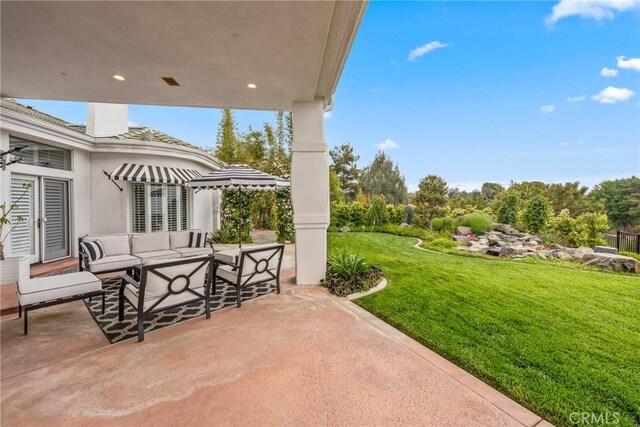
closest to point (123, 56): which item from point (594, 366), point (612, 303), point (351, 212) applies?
point (594, 366)

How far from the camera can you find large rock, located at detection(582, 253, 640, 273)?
6.70m

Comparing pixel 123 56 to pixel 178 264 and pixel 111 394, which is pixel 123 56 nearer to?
pixel 178 264

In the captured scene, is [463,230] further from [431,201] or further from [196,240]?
[196,240]

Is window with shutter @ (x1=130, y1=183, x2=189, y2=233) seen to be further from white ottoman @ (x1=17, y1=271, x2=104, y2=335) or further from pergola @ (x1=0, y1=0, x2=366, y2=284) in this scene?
white ottoman @ (x1=17, y1=271, x2=104, y2=335)

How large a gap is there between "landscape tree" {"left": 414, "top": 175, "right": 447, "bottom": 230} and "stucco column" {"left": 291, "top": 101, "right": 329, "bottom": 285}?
11.7 m

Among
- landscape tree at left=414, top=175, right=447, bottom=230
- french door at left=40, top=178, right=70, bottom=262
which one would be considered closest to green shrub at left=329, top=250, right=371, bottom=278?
french door at left=40, top=178, right=70, bottom=262

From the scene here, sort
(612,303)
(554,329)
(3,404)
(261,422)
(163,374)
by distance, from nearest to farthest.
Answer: (261,422)
(3,404)
(163,374)
(554,329)
(612,303)

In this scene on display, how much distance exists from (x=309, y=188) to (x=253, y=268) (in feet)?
6.15

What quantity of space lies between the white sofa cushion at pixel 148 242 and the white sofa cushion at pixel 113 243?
118mm

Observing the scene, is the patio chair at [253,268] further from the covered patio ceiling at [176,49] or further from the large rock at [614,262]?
the large rock at [614,262]

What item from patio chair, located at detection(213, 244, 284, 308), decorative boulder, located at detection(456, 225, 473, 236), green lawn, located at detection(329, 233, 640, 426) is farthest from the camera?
decorative boulder, located at detection(456, 225, 473, 236)

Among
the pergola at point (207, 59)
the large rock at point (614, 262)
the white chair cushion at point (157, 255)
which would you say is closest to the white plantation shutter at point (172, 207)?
the white chair cushion at point (157, 255)

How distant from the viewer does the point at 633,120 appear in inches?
527

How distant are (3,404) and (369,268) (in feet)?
16.6
